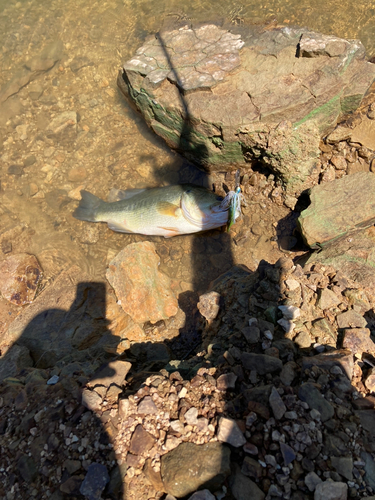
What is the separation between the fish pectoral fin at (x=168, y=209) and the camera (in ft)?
15.7

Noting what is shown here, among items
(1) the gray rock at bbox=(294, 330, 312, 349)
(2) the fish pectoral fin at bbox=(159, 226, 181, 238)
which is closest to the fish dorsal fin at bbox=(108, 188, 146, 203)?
(2) the fish pectoral fin at bbox=(159, 226, 181, 238)

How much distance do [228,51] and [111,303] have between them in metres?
4.18

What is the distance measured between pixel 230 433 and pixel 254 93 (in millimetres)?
4124

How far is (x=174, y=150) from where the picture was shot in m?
5.25

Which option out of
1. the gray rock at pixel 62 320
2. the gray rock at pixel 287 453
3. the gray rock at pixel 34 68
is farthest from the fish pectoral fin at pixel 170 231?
the gray rock at pixel 34 68

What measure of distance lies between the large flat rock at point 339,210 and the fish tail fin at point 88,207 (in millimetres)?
3234

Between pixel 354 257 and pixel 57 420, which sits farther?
pixel 354 257

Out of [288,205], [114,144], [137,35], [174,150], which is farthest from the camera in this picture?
[137,35]

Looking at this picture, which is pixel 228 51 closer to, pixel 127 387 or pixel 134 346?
pixel 134 346

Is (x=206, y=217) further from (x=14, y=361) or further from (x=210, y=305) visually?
(x=14, y=361)

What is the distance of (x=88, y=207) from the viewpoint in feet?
17.1

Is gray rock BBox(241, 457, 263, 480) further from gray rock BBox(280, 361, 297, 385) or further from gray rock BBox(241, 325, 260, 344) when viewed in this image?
gray rock BBox(241, 325, 260, 344)

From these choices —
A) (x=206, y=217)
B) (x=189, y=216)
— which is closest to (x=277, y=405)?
(x=206, y=217)

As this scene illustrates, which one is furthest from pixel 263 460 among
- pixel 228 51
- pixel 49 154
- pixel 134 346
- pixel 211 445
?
pixel 49 154
